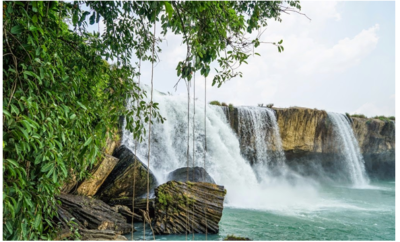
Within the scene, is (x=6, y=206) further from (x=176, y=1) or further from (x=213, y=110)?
(x=213, y=110)

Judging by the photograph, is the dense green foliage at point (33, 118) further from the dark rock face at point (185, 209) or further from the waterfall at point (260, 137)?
the waterfall at point (260, 137)

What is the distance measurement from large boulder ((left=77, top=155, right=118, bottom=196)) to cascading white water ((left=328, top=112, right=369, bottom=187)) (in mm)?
12101

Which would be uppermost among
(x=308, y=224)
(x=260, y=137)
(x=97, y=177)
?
(x=260, y=137)

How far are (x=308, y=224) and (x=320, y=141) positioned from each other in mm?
9315

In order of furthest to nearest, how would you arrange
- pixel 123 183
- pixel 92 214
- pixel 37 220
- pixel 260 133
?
pixel 260 133, pixel 123 183, pixel 92 214, pixel 37 220

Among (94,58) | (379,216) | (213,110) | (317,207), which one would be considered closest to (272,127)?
(213,110)

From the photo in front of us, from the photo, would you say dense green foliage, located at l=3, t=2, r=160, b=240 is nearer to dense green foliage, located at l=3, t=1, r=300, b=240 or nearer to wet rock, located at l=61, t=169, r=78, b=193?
dense green foliage, located at l=3, t=1, r=300, b=240

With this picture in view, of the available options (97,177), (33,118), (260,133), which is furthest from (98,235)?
(260,133)

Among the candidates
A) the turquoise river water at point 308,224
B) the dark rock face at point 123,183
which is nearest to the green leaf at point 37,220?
the turquoise river water at point 308,224

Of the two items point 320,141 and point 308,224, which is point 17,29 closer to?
point 308,224

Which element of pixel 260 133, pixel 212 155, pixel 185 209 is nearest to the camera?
pixel 185 209

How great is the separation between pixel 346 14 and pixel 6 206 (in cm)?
448

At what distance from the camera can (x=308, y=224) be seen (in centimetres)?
598

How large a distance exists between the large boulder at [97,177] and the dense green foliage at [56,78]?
327cm
